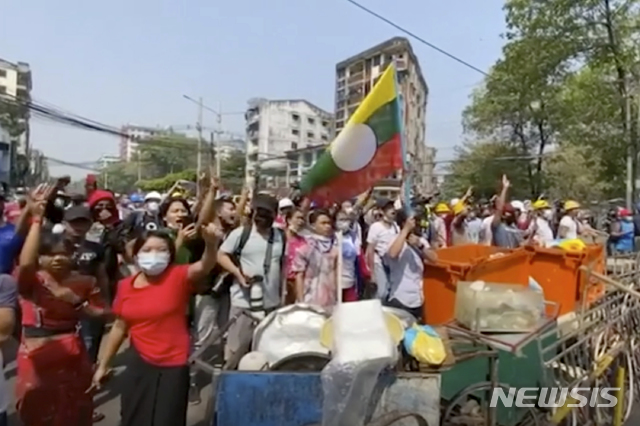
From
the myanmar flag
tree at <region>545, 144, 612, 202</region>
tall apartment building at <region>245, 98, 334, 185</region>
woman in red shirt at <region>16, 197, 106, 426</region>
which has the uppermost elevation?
tall apartment building at <region>245, 98, 334, 185</region>

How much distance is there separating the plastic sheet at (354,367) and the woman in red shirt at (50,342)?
1409 millimetres

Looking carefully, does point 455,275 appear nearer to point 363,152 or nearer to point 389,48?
point 363,152

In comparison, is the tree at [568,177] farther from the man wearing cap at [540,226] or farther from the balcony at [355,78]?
the balcony at [355,78]

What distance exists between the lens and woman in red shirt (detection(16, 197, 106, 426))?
3.72 metres

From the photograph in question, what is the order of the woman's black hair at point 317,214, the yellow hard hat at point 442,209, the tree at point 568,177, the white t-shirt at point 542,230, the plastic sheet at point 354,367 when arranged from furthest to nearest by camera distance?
the tree at point 568,177 < the yellow hard hat at point 442,209 < the white t-shirt at point 542,230 < the woman's black hair at point 317,214 < the plastic sheet at point 354,367

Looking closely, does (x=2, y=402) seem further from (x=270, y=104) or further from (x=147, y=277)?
(x=270, y=104)

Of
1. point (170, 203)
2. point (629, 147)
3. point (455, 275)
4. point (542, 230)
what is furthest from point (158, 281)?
point (629, 147)

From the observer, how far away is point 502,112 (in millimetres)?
36094

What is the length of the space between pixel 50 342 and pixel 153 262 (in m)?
0.72

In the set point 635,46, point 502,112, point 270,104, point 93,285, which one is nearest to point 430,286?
point 93,285

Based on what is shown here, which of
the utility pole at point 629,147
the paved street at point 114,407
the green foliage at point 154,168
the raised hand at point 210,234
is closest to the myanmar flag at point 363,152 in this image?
the paved street at point 114,407

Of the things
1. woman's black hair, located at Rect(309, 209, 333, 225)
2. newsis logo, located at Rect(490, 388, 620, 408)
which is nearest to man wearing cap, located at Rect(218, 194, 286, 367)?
Result: woman's black hair, located at Rect(309, 209, 333, 225)

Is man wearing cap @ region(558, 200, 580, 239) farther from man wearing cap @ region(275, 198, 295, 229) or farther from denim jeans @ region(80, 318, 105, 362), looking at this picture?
denim jeans @ region(80, 318, 105, 362)

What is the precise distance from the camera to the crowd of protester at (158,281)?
3.63 m
